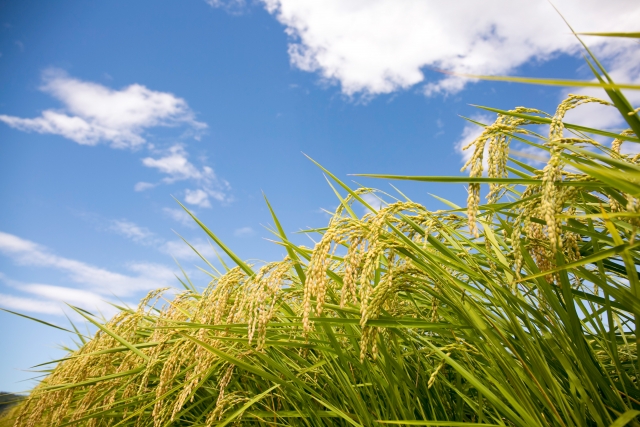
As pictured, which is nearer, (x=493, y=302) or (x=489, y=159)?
(x=489, y=159)

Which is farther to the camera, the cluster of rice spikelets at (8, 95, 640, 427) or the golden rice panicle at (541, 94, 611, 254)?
the cluster of rice spikelets at (8, 95, 640, 427)

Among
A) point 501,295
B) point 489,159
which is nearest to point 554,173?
point 489,159

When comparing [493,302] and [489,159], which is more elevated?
[489,159]

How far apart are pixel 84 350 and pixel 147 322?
585mm

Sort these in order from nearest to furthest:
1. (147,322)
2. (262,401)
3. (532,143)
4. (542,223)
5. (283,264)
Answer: (542,223)
(283,264)
(532,143)
(262,401)
(147,322)

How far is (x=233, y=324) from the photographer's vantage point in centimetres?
201

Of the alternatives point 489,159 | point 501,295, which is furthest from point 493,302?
point 489,159

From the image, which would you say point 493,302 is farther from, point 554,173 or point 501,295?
point 554,173

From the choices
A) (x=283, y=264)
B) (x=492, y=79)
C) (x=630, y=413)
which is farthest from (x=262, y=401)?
(x=492, y=79)

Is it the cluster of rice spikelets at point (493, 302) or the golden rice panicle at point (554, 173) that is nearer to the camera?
the golden rice panicle at point (554, 173)

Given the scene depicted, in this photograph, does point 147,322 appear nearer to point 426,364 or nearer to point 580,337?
point 426,364

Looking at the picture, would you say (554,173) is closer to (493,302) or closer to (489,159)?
(489,159)

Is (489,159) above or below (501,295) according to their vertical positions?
above

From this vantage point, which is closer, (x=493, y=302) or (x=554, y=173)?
(x=554, y=173)
